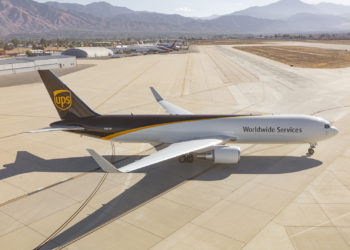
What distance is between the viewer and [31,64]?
98438 mm

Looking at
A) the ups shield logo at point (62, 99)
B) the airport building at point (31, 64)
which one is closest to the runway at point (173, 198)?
the ups shield logo at point (62, 99)

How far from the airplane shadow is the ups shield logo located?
5410 mm

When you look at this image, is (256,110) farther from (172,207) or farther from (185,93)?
(172,207)

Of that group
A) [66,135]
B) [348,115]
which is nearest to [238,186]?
[66,135]

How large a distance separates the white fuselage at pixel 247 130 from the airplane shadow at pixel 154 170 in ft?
6.86

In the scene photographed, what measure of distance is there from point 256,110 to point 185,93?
58.9 feet

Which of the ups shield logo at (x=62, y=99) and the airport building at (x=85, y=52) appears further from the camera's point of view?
the airport building at (x=85, y=52)

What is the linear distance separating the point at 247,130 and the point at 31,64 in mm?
96397

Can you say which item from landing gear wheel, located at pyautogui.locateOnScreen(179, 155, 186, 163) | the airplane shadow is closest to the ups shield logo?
the airplane shadow

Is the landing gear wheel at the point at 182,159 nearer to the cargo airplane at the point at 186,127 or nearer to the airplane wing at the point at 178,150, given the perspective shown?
the cargo airplane at the point at 186,127

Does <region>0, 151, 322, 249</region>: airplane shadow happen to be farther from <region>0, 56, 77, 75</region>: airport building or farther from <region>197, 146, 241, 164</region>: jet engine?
<region>0, 56, 77, 75</region>: airport building

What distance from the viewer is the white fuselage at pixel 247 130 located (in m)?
25.3

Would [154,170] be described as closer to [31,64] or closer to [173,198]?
[173,198]

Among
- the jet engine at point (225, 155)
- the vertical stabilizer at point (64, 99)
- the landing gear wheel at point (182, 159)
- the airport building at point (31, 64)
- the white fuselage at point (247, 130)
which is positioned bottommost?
the landing gear wheel at point (182, 159)
